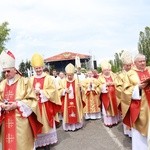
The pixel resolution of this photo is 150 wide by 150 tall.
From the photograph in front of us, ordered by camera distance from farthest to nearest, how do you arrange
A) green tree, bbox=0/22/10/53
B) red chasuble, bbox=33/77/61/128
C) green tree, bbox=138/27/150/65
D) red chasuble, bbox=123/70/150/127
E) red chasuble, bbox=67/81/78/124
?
green tree, bbox=138/27/150/65, green tree, bbox=0/22/10/53, red chasuble, bbox=67/81/78/124, red chasuble, bbox=33/77/61/128, red chasuble, bbox=123/70/150/127

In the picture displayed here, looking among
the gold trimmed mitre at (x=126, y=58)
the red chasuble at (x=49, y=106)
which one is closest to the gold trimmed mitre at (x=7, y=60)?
the red chasuble at (x=49, y=106)

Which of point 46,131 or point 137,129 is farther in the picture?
point 46,131

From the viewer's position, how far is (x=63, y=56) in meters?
75.6

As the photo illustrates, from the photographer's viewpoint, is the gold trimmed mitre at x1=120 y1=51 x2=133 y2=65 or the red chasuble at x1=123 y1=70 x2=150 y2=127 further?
the gold trimmed mitre at x1=120 y1=51 x2=133 y2=65

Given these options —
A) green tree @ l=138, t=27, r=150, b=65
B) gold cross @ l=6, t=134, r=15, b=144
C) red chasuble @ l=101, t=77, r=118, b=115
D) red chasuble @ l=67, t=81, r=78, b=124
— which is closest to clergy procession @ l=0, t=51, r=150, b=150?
gold cross @ l=6, t=134, r=15, b=144

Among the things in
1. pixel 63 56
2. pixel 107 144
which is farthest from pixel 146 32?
pixel 107 144

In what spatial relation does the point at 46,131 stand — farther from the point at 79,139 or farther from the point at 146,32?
the point at 146,32

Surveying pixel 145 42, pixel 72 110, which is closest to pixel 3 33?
pixel 145 42

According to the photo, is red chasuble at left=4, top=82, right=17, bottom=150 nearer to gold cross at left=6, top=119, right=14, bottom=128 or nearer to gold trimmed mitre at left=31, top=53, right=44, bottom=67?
gold cross at left=6, top=119, right=14, bottom=128

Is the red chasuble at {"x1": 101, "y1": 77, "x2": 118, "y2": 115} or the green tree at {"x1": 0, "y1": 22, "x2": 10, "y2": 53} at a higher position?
the green tree at {"x1": 0, "y1": 22, "x2": 10, "y2": 53}

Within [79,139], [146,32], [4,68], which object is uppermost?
[146,32]

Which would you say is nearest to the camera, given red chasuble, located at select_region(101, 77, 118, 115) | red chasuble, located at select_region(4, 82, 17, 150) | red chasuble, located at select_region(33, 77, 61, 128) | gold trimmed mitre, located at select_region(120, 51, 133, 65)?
red chasuble, located at select_region(4, 82, 17, 150)

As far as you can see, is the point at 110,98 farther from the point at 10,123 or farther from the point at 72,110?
the point at 10,123

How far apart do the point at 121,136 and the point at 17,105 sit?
4429mm
